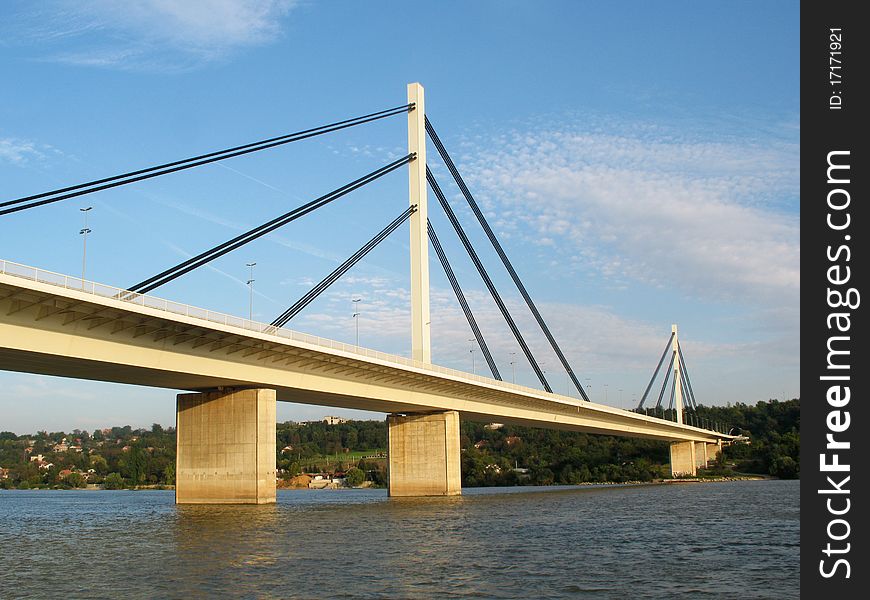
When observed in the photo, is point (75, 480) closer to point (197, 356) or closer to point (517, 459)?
point (517, 459)

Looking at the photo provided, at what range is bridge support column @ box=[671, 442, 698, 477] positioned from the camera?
12938 cm

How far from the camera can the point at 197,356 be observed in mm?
42812

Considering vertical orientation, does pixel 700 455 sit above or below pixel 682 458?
below

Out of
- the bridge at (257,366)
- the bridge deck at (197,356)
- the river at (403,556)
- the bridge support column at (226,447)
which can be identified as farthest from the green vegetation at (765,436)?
the bridge support column at (226,447)

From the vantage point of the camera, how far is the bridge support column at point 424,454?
68.3 metres

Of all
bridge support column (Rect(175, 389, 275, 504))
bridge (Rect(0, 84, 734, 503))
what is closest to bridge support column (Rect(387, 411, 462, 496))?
bridge (Rect(0, 84, 734, 503))

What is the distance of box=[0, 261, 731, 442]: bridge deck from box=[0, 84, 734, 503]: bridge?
0.07 m

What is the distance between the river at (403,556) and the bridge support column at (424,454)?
75.9 feet

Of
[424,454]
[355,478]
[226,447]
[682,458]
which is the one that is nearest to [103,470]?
[355,478]

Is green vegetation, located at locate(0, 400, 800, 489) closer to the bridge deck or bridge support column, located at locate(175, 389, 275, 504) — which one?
the bridge deck

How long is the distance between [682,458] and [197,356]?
10201 cm

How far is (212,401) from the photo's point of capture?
163 ft

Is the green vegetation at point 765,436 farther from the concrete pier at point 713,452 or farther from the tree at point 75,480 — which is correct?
the tree at point 75,480

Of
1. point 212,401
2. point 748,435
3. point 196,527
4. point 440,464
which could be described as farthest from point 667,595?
point 748,435
